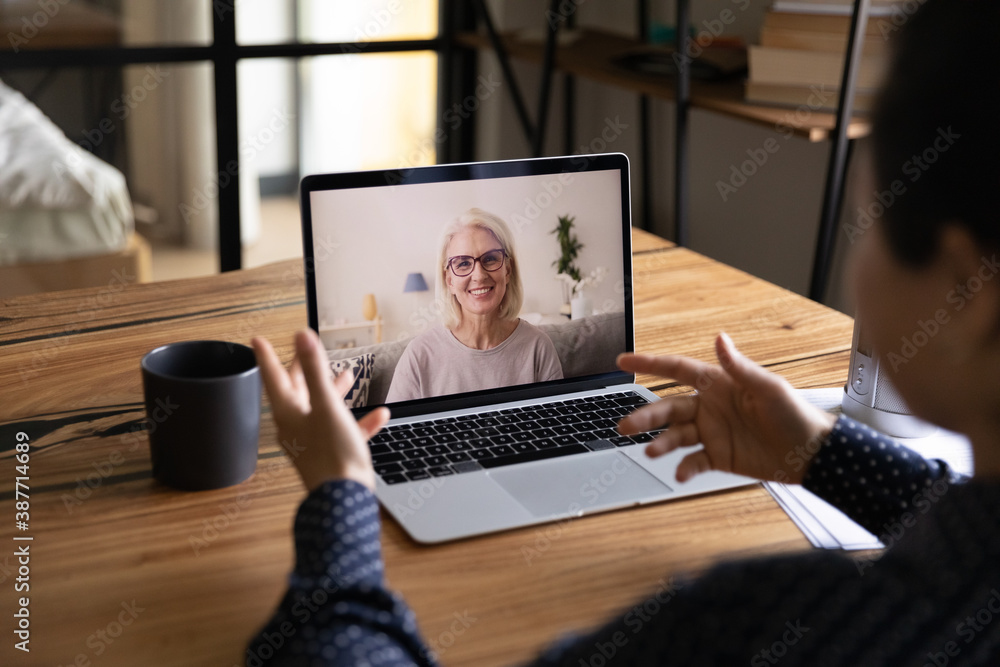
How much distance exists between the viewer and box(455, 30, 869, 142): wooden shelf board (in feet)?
5.80

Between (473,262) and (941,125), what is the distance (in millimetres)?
501

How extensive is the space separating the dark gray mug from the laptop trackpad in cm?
22

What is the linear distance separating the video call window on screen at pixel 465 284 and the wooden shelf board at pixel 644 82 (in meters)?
0.78

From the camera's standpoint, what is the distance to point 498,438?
0.86 meters

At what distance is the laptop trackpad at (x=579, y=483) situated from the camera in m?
0.76

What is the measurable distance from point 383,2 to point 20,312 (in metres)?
2.00

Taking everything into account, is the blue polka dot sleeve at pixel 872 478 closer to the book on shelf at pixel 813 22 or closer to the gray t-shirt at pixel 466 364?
the gray t-shirt at pixel 466 364

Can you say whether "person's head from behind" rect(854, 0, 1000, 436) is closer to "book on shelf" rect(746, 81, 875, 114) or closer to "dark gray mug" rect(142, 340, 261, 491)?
"dark gray mug" rect(142, 340, 261, 491)

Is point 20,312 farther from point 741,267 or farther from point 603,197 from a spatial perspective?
point 741,267

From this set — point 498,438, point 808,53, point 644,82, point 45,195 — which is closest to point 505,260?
point 498,438

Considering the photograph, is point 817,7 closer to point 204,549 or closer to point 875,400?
point 875,400

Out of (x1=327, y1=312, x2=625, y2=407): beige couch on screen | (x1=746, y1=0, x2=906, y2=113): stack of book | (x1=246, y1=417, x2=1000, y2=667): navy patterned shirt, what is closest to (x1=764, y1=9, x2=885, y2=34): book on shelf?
(x1=746, y1=0, x2=906, y2=113): stack of book

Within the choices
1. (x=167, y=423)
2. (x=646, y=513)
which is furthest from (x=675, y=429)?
(x=167, y=423)

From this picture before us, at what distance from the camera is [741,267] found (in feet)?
8.29
